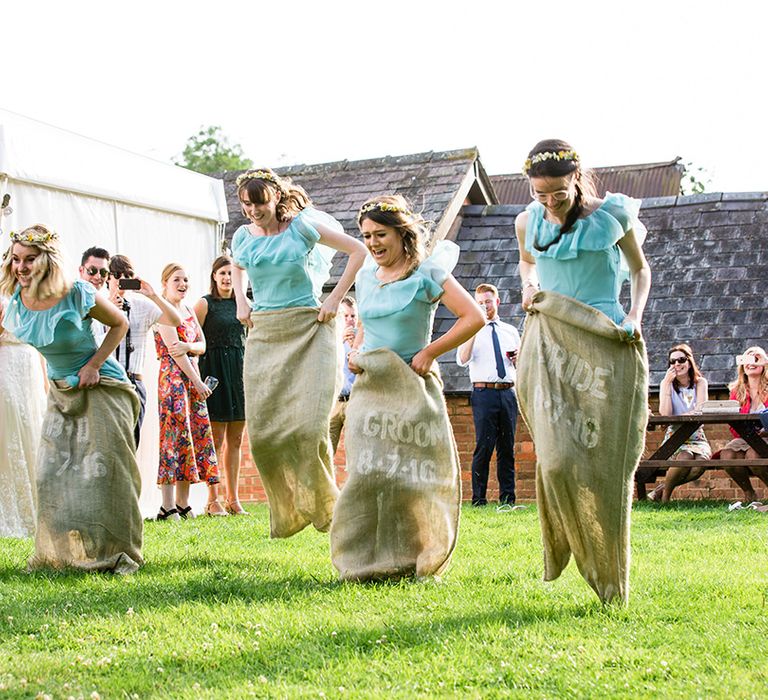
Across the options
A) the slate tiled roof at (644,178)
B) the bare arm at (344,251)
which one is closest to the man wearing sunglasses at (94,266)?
the bare arm at (344,251)

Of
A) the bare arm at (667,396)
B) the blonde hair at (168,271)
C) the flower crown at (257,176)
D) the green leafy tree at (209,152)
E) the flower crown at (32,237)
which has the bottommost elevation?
the bare arm at (667,396)

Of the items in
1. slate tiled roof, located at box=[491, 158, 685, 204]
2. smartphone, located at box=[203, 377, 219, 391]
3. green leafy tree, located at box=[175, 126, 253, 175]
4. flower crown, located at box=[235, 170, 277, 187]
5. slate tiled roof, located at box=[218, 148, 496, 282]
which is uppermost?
green leafy tree, located at box=[175, 126, 253, 175]

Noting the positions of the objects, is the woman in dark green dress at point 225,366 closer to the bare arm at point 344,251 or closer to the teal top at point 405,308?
the bare arm at point 344,251

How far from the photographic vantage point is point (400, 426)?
22.2 feet

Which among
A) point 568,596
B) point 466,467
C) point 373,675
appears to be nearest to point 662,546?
point 568,596

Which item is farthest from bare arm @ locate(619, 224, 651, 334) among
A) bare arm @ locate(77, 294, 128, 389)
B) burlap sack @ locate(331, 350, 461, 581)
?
bare arm @ locate(77, 294, 128, 389)

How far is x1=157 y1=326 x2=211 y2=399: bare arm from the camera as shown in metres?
11.6

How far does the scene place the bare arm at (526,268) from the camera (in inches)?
242

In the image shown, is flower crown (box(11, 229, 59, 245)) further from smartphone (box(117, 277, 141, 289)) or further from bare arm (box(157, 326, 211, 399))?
bare arm (box(157, 326, 211, 399))

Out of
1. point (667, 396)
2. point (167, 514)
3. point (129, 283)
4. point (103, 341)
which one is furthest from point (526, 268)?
point (667, 396)

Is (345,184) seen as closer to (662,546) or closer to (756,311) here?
(756,311)

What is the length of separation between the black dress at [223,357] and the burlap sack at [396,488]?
576 centimetres

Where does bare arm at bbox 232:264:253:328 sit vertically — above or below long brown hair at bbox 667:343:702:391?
above

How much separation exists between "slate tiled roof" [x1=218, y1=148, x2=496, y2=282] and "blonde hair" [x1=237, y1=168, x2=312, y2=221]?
978cm
